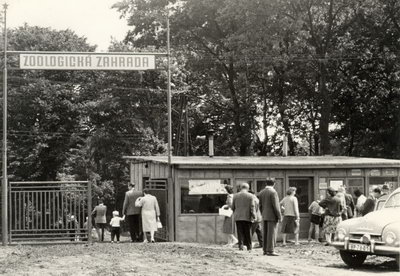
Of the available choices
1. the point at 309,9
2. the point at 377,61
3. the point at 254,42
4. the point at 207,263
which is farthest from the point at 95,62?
the point at 377,61

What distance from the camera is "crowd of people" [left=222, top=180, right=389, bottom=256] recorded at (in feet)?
53.6

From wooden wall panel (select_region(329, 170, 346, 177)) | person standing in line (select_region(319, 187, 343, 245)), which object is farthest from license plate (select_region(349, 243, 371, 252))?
wooden wall panel (select_region(329, 170, 346, 177))

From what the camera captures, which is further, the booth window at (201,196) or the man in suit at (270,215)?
the booth window at (201,196)

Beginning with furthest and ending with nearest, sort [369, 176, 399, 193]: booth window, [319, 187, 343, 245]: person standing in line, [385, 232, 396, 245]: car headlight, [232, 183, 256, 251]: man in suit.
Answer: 1. [369, 176, 399, 193]: booth window
2. [319, 187, 343, 245]: person standing in line
3. [232, 183, 256, 251]: man in suit
4. [385, 232, 396, 245]: car headlight

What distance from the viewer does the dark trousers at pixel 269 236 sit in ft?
53.0

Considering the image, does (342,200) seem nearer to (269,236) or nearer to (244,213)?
(244,213)

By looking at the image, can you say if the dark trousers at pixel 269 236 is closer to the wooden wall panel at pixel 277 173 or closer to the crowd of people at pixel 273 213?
the crowd of people at pixel 273 213

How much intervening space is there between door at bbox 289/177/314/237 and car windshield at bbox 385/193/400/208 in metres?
9.28

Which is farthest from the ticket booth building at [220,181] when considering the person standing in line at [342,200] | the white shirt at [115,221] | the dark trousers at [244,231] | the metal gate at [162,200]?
the dark trousers at [244,231]

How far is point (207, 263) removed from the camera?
13.6 metres

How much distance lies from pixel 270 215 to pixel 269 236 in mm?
464

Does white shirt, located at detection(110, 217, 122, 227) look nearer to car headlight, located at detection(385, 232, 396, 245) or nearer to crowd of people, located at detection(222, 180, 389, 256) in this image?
crowd of people, located at detection(222, 180, 389, 256)

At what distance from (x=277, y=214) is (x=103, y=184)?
31.4 metres

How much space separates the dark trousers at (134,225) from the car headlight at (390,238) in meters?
10.3
